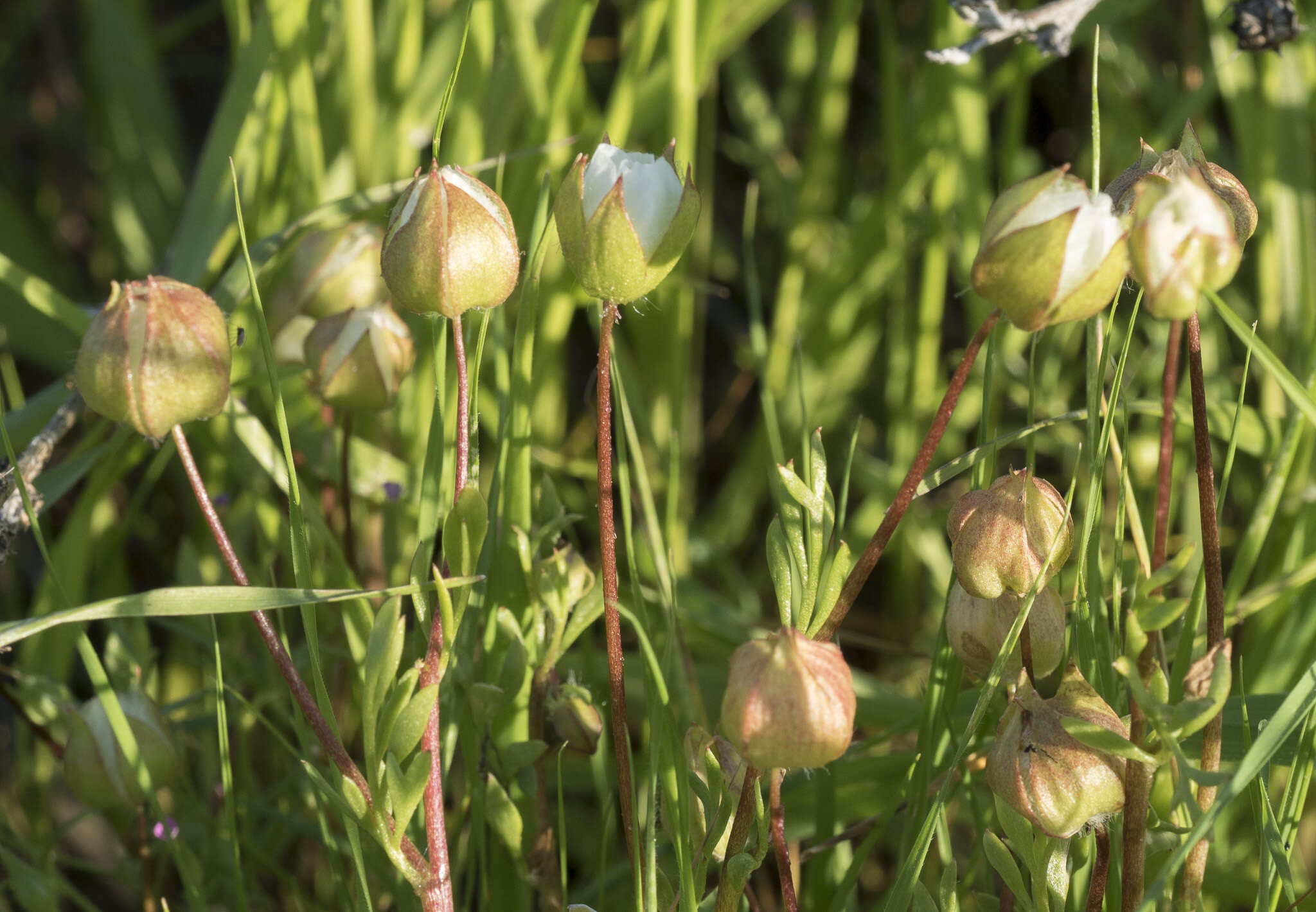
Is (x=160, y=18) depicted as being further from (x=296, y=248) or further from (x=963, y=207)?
(x=963, y=207)

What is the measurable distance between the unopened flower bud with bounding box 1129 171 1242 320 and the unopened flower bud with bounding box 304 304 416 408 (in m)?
0.45

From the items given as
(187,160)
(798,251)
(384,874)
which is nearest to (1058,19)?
(798,251)

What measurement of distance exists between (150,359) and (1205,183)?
458mm

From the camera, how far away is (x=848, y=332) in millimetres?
1190

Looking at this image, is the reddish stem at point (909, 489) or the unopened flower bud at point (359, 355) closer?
the reddish stem at point (909, 489)

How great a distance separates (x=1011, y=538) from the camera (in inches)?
19.0

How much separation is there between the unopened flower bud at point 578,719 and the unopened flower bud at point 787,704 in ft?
0.63

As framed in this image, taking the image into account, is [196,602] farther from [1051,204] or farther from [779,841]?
[1051,204]

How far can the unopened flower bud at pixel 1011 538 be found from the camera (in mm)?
483

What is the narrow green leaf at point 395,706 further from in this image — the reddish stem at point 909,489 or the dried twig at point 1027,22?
the dried twig at point 1027,22

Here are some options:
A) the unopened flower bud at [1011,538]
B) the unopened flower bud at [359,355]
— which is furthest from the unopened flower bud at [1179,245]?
the unopened flower bud at [359,355]

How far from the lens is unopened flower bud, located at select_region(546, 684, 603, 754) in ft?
2.01

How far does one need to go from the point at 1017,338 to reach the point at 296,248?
2.11 ft

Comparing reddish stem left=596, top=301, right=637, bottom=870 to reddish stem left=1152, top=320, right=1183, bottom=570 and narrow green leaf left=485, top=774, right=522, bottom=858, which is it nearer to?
narrow green leaf left=485, top=774, right=522, bottom=858
